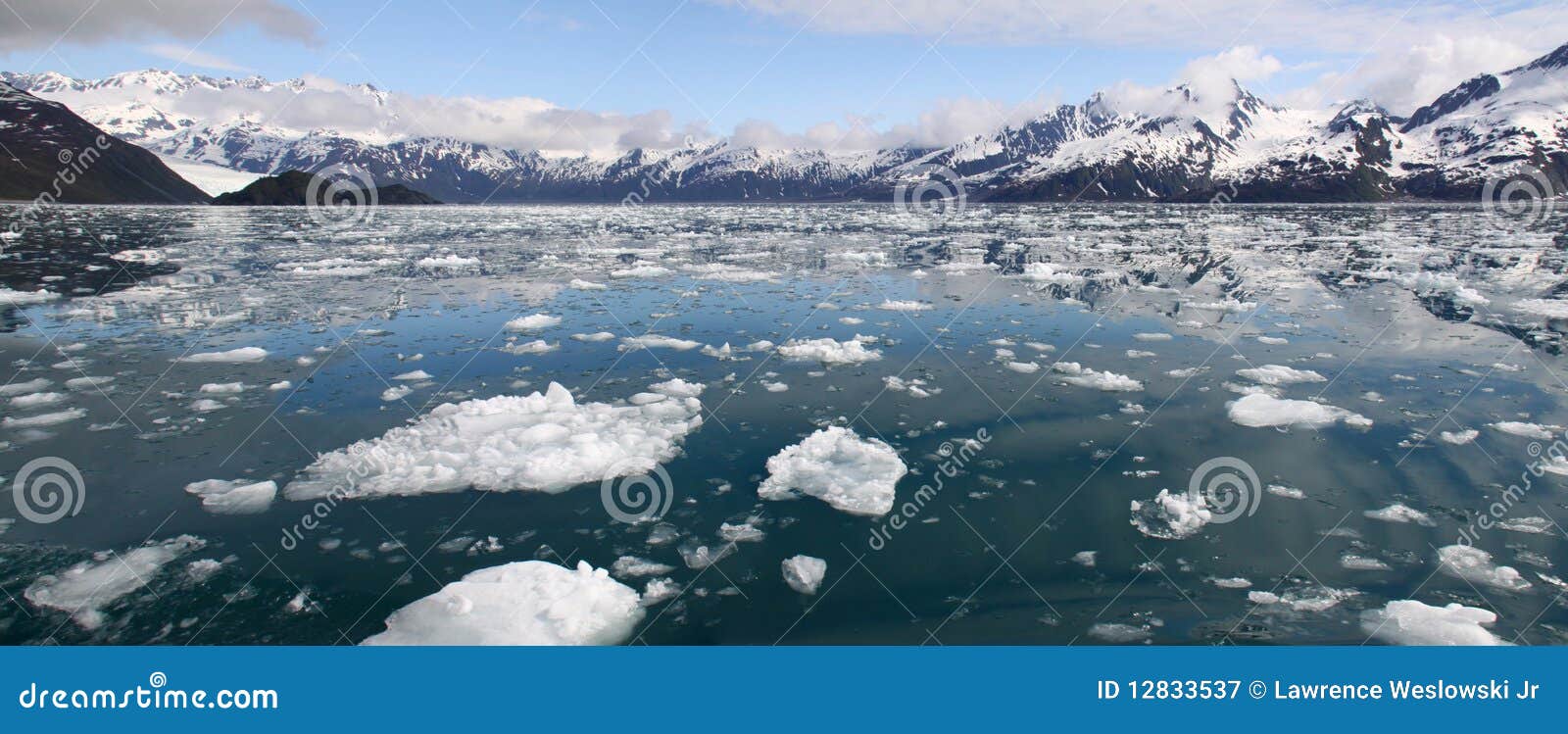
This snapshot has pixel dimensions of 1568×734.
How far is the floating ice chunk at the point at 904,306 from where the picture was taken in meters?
19.1

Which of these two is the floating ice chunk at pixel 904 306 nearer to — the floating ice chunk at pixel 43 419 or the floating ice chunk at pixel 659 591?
the floating ice chunk at pixel 659 591

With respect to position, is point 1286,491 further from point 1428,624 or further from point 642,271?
point 642,271

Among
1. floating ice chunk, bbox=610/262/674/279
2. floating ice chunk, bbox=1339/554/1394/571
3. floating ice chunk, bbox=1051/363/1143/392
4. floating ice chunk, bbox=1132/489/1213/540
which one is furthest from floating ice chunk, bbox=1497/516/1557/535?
floating ice chunk, bbox=610/262/674/279

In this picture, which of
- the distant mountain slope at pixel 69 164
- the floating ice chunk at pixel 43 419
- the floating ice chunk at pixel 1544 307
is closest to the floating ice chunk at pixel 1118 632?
the floating ice chunk at pixel 43 419

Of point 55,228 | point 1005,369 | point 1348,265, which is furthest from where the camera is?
point 55,228

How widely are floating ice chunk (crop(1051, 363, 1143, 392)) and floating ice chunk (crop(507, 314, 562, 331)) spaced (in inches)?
450

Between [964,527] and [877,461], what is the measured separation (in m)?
1.62

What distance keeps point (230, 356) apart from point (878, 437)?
42.1 ft

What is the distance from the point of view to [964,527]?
7.39 meters

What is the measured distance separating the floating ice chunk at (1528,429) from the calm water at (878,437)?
0.38ft

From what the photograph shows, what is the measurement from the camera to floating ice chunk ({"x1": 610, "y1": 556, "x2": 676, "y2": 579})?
6590mm

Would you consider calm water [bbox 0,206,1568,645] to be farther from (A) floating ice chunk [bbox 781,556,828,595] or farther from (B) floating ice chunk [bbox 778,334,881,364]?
(B) floating ice chunk [bbox 778,334,881,364]

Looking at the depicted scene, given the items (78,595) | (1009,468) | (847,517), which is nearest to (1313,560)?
(1009,468)

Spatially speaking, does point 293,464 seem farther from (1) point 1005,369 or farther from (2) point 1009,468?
(1) point 1005,369
